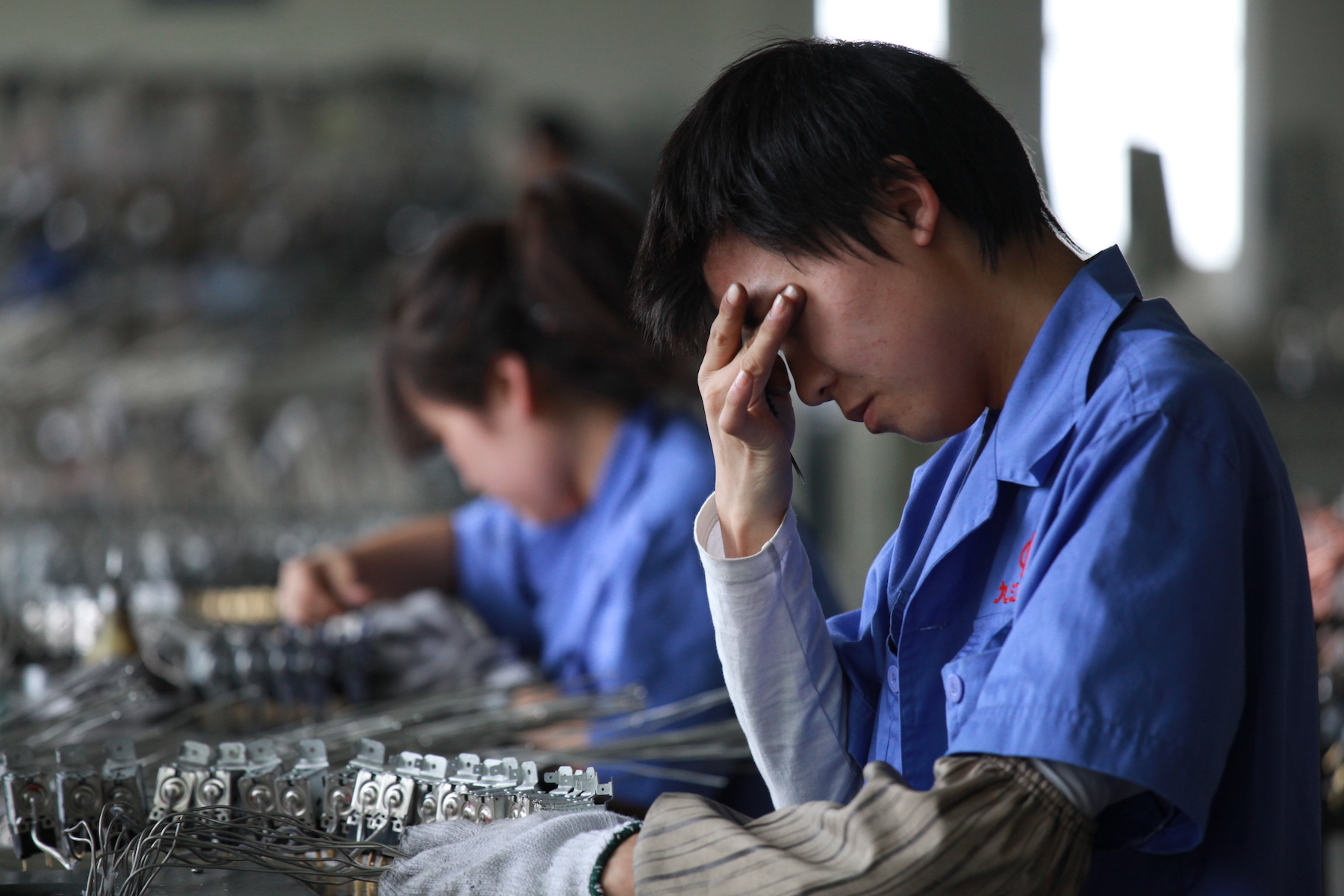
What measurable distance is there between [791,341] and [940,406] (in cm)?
10

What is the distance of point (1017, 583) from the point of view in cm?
77

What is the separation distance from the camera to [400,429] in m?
1.89

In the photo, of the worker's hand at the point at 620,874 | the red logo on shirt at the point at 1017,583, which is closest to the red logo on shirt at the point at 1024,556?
the red logo on shirt at the point at 1017,583

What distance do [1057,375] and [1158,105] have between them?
417 centimetres

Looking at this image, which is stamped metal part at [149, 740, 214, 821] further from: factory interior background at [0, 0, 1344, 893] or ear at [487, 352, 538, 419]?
factory interior background at [0, 0, 1344, 893]

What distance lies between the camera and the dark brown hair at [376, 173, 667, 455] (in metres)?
1.60

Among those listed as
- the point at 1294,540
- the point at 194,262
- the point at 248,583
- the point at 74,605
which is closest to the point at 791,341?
the point at 1294,540

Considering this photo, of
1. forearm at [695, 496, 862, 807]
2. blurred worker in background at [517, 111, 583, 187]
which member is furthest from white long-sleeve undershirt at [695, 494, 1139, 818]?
blurred worker in background at [517, 111, 583, 187]

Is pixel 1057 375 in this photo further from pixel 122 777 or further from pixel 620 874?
pixel 122 777

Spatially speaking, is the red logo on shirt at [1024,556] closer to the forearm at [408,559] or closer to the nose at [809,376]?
the nose at [809,376]

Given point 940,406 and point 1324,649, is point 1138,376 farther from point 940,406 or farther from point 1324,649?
point 1324,649

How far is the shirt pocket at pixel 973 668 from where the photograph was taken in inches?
30.3

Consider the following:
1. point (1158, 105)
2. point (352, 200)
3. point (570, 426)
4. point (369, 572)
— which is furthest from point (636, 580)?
point (1158, 105)

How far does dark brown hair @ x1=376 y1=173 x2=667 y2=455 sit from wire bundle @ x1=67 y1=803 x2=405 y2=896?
0.87 meters
